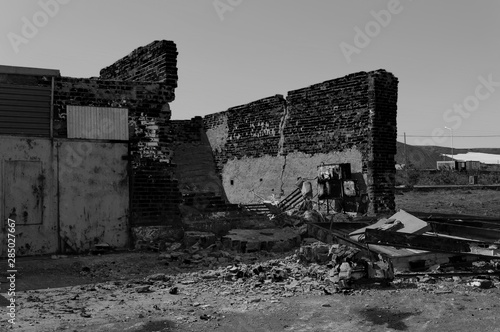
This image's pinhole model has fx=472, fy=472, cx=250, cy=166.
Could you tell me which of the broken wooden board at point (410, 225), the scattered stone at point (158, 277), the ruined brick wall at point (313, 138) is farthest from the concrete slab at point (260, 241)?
the ruined brick wall at point (313, 138)

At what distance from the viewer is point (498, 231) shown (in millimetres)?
7844

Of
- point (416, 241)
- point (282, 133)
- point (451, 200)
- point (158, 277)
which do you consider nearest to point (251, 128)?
point (282, 133)

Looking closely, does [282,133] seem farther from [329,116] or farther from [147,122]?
[147,122]

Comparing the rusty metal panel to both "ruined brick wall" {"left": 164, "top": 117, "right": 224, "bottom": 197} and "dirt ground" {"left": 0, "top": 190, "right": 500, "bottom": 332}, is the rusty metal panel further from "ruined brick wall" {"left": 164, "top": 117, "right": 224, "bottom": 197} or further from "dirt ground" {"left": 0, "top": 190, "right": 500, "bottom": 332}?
"ruined brick wall" {"left": 164, "top": 117, "right": 224, "bottom": 197}

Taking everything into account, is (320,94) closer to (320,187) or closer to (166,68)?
(320,187)

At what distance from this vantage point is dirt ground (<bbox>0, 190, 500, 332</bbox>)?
4.71 meters

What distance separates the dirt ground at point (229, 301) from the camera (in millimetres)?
4715

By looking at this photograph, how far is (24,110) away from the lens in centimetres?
852

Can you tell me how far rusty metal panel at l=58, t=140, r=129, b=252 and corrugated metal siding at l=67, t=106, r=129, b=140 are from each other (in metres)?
0.17

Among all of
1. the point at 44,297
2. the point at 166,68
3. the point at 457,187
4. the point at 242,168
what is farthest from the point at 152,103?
the point at 457,187

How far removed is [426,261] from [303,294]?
1.99m

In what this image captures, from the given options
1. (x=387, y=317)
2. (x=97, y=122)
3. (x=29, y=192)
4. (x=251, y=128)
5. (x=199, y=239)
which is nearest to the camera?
(x=387, y=317)

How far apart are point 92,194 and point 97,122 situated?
4.57 ft

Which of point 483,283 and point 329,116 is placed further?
point 329,116
